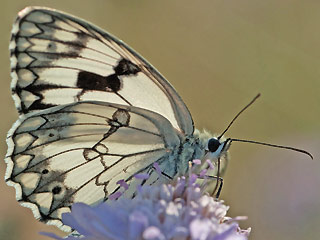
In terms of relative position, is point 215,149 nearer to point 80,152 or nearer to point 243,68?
point 80,152

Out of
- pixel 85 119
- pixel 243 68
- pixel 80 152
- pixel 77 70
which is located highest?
pixel 243 68

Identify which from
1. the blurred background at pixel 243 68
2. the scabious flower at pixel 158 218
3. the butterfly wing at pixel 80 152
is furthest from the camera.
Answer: the blurred background at pixel 243 68

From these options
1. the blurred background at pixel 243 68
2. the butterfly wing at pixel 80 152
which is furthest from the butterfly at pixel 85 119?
the blurred background at pixel 243 68

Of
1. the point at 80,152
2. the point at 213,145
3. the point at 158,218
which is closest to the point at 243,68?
the point at 213,145

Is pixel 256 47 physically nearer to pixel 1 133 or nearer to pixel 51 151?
pixel 1 133

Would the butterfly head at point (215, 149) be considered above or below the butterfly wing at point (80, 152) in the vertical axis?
above

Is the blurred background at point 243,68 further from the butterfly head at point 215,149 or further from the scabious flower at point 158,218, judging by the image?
the scabious flower at point 158,218

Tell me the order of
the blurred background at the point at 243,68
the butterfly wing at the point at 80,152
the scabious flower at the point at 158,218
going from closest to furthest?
the scabious flower at the point at 158,218
the butterfly wing at the point at 80,152
the blurred background at the point at 243,68

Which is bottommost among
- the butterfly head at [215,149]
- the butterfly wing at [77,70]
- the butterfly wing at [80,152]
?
the butterfly wing at [80,152]
